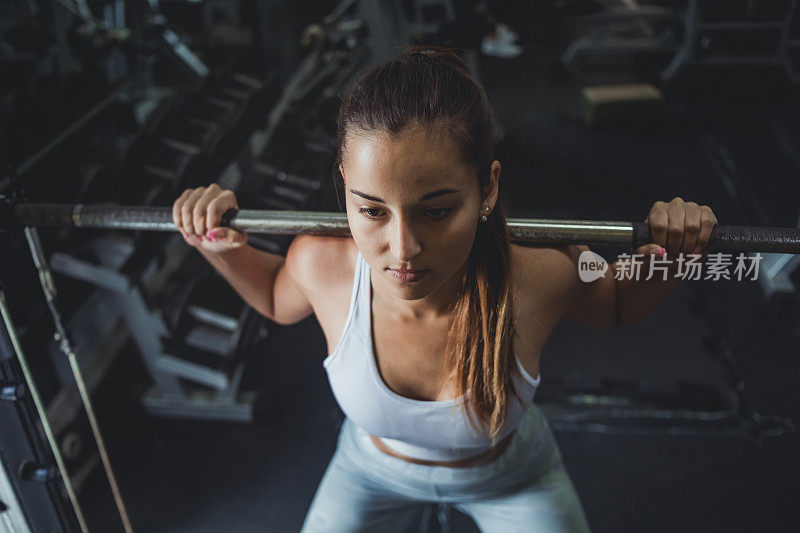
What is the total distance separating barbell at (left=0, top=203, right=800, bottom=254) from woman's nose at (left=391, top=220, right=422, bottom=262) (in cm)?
19

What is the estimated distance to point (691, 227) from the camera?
3.00ft

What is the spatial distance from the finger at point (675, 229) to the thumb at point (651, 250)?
22 mm

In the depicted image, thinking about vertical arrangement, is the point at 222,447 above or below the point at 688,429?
above

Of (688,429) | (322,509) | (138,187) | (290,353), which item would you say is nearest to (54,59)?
(138,187)

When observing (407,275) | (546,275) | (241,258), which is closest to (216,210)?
(241,258)

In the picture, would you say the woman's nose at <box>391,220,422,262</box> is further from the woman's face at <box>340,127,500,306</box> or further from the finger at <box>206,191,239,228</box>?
the finger at <box>206,191,239,228</box>

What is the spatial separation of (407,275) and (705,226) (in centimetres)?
47

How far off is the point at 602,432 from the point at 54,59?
2.94m

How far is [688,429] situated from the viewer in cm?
216

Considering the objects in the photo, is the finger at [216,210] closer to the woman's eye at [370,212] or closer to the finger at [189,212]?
the finger at [189,212]

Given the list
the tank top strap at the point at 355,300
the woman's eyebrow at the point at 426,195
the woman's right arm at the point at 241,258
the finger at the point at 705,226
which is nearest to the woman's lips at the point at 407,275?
the woman's eyebrow at the point at 426,195

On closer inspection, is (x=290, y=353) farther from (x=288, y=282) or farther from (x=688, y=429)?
(x=688, y=429)

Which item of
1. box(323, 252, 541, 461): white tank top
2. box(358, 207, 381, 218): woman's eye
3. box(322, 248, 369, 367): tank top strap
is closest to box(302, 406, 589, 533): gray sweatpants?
box(323, 252, 541, 461): white tank top

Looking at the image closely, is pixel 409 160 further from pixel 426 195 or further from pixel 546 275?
pixel 546 275
